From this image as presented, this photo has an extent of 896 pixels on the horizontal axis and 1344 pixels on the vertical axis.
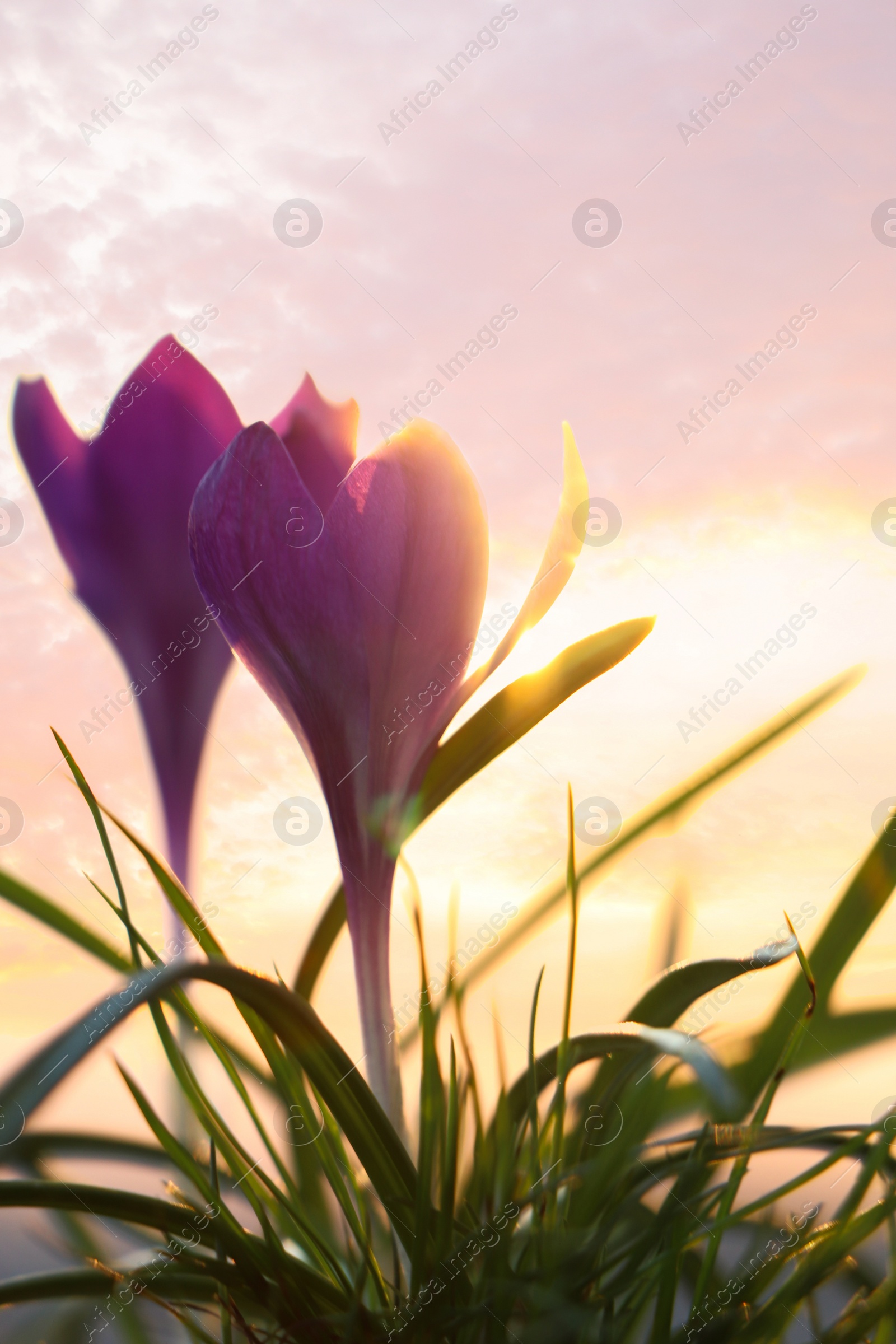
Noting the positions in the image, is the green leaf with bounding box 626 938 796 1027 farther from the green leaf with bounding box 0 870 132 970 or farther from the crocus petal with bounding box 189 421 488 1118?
the green leaf with bounding box 0 870 132 970

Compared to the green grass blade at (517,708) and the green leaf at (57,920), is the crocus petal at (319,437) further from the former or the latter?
the green leaf at (57,920)

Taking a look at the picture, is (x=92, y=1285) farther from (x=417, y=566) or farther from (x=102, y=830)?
(x=417, y=566)

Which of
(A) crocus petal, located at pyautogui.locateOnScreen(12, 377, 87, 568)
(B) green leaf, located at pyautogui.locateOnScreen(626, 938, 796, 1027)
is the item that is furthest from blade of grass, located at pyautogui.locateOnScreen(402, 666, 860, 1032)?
(A) crocus petal, located at pyautogui.locateOnScreen(12, 377, 87, 568)

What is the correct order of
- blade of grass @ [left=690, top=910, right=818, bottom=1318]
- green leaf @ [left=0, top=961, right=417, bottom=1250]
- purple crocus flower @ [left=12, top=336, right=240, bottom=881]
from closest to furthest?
green leaf @ [left=0, top=961, right=417, bottom=1250]
blade of grass @ [left=690, top=910, right=818, bottom=1318]
purple crocus flower @ [left=12, top=336, right=240, bottom=881]

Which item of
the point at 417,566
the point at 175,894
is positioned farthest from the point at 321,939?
the point at 417,566

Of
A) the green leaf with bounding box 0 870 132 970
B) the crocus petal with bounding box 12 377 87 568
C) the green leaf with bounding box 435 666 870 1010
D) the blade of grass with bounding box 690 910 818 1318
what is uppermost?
the crocus petal with bounding box 12 377 87 568

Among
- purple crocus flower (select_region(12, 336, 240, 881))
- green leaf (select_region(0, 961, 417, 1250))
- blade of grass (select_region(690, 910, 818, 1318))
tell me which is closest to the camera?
green leaf (select_region(0, 961, 417, 1250))

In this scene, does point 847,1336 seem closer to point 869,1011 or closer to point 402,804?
point 869,1011
